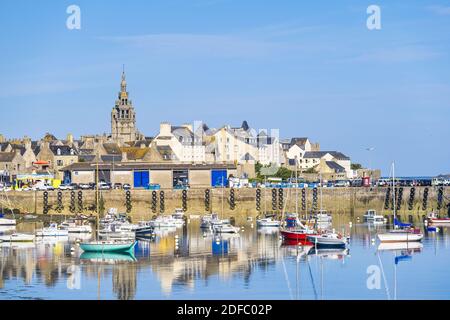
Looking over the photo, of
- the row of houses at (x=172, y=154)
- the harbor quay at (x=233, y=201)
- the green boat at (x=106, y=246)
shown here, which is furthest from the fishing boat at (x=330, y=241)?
the row of houses at (x=172, y=154)

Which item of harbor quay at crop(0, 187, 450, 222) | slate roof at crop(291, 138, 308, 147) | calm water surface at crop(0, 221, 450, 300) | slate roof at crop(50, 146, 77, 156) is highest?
slate roof at crop(291, 138, 308, 147)

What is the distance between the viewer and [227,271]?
172ft

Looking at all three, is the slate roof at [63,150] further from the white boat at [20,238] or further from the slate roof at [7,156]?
the white boat at [20,238]

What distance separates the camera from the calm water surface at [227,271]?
149 ft

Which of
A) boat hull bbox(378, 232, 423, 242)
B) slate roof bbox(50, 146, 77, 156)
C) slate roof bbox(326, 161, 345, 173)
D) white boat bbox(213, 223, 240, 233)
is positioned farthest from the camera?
slate roof bbox(326, 161, 345, 173)

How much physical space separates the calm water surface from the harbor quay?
26678 mm

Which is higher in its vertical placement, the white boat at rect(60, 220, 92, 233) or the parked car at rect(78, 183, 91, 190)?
the parked car at rect(78, 183, 91, 190)

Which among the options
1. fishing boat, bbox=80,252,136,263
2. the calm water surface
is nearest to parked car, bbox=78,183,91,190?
the calm water surface

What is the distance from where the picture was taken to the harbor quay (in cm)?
9594

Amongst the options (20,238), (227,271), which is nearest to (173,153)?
(20,238)

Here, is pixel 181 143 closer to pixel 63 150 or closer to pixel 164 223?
pixel 63 150

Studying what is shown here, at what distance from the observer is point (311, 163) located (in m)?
145

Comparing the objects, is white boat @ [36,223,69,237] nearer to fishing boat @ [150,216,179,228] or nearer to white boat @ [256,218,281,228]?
fishing boat @ [150,216,179,228]
